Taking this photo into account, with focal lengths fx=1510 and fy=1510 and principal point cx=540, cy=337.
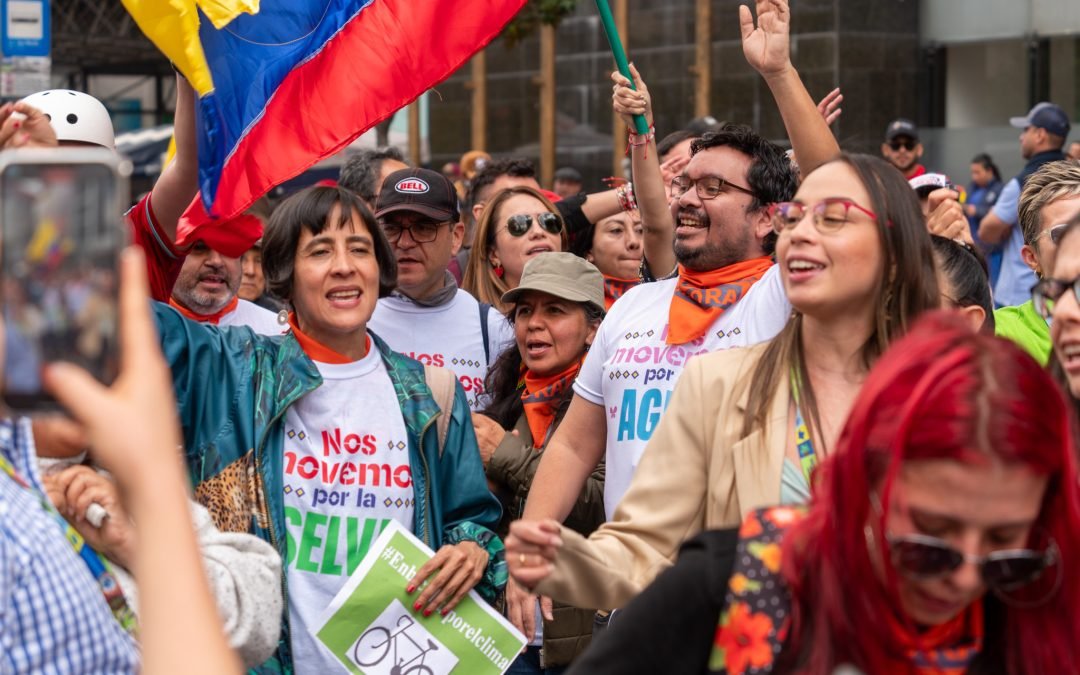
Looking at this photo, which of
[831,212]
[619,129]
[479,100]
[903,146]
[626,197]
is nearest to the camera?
[831,212]

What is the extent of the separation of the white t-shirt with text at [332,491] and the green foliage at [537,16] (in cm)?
1211

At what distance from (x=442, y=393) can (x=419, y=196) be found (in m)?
1.69

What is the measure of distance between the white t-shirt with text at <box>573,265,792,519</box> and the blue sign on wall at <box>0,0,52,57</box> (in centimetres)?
677

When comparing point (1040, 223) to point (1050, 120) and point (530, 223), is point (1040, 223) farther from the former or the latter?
point (1050, 120)

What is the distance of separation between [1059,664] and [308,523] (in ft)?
8.02

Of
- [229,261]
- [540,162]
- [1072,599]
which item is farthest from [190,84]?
[540,162]

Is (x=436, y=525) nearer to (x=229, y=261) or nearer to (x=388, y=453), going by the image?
(x=388, y=453)

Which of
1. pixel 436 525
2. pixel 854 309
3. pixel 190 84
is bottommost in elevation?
pixel 436 525

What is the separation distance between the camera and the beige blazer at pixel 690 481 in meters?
3.12

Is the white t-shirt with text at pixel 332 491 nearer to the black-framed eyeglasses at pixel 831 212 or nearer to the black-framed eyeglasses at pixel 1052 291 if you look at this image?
the black-framed eyeglasses at pixel 831 212

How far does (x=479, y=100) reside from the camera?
67.9 feet

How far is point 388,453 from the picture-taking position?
4336mm

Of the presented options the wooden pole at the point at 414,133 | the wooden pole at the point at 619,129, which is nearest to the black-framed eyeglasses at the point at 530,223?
the wooden pole at the point at 619,129

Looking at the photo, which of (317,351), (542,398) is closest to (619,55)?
(542,398)
